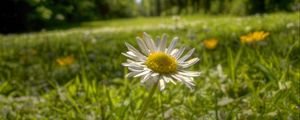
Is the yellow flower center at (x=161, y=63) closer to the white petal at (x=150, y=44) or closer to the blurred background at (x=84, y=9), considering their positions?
the white petal at (x=150, y=44)

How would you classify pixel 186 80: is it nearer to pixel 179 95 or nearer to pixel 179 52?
pixel 179 52

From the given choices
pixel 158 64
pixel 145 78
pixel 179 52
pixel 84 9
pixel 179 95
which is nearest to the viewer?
pixel 145 78

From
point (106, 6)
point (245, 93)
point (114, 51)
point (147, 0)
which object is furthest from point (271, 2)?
point (147, 0)

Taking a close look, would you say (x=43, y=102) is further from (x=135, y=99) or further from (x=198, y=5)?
(x=198, y=5)

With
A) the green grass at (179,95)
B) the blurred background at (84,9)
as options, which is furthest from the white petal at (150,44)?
the blurred background at (84,9)

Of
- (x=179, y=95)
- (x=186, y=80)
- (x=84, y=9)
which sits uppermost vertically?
(x=186, y=80)

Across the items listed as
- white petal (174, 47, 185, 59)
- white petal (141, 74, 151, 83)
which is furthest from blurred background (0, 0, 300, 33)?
white petal (141, 74, 151, 83)

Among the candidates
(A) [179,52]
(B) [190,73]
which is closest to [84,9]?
(A) [179,52]
